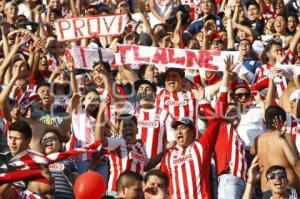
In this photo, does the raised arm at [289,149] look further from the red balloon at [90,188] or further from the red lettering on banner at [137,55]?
the red lettering on banner at [137,55]

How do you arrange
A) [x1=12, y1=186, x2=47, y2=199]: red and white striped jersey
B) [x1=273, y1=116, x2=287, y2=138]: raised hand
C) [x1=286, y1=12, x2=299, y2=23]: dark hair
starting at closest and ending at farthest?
[x1=12, y1=186, x2=47, y2=199]: red and white striped jersey, [x1=273, y1=116, x2=287, y2=138]: raised hand, [x1=286, y1=12, x2=299, y2=23]: dark hair

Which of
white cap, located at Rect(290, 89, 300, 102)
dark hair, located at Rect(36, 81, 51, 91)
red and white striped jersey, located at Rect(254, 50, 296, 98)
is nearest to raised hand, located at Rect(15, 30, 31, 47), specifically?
dark hair, located at Rect(36, 81, 51, 91)

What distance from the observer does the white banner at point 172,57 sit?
48.1ft

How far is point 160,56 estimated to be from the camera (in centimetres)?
1515

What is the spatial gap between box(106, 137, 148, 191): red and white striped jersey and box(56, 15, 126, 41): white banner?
4.03m

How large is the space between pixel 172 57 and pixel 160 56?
7.3 inches

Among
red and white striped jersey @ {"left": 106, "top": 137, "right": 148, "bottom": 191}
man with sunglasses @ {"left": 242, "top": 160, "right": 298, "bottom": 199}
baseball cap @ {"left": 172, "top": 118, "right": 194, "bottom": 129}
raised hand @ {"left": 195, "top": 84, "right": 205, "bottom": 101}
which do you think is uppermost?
raised hand @ {"left": 195, "top": 84, "right": 205, "bottom": 101}

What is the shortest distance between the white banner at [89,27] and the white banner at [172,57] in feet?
3.10

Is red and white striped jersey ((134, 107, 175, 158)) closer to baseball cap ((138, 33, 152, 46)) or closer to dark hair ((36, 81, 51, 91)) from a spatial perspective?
dark hair ((36, 81, 51, 91))

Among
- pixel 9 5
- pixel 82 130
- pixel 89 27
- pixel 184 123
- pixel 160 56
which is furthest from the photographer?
pixel 9 5

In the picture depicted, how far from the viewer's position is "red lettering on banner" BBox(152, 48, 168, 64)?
15.1 metres

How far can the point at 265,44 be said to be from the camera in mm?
17359

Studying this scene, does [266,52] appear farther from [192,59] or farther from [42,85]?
[42,85]

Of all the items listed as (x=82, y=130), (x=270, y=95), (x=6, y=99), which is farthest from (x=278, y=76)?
(x=6, y=99)
